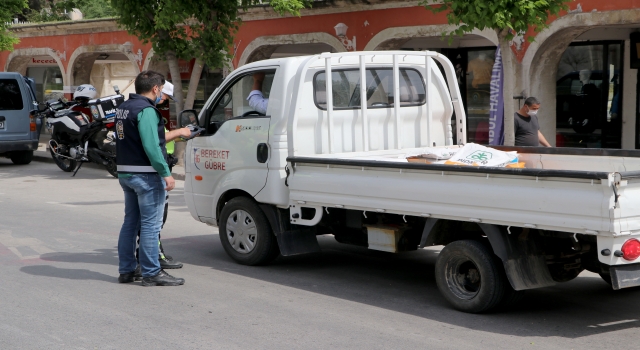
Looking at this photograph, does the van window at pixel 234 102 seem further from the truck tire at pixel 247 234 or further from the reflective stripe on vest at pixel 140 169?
the reflective stripe on vest at pixel 140 169

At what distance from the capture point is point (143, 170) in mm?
6836

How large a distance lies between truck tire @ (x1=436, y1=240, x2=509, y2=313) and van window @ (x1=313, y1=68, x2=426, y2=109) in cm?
205

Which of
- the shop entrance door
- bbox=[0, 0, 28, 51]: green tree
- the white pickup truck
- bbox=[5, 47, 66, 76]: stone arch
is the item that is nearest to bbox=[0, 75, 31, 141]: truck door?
bbox=[0, 0, 28, 51]: green tree

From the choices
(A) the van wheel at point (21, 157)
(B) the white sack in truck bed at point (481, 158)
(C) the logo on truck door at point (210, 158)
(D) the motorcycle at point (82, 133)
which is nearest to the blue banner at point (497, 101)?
(B) the white sack in truck bed at point (481, 158)

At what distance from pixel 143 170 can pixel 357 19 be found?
1050cm

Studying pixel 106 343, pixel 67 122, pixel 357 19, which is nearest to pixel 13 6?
pixel 67 122

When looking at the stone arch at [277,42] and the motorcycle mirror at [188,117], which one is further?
the stone arch at [277,42]

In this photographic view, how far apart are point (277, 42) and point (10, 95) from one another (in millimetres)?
6193

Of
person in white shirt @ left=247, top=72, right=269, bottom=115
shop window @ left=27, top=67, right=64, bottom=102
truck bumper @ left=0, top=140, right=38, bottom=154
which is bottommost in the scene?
truck bumper @ left=0, top=140, right=38, bottom=154

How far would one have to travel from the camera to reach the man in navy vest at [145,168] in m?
6.73

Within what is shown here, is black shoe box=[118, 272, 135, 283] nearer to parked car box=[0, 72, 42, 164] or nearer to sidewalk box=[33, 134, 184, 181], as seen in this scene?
sidewalk box=[33, 134, 184, 181]

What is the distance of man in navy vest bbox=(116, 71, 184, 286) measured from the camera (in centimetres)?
673

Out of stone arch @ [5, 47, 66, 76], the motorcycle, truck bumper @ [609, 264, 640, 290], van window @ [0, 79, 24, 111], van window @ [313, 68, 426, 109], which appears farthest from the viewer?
stone arch @ [5, 47, 66, 76]

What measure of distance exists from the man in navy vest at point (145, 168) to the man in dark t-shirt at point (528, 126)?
558cm
